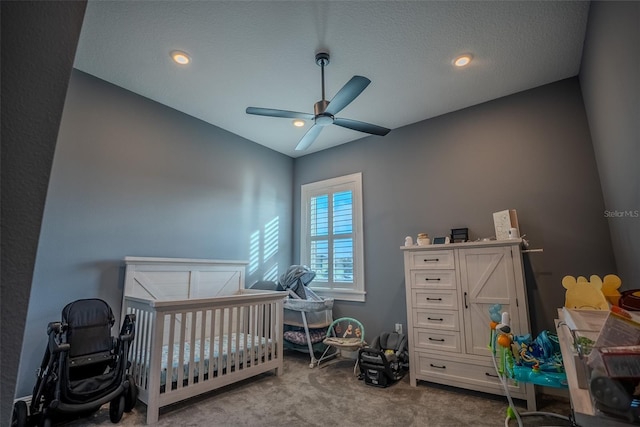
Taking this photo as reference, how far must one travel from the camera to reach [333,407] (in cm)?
258

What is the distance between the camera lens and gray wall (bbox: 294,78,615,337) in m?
2.88

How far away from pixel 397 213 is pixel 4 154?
152 inches

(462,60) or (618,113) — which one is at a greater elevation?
(462,60)

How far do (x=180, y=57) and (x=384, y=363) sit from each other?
349 cm

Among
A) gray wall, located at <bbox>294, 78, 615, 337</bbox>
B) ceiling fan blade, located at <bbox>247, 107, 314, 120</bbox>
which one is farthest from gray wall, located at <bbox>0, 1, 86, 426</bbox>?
gray wall, located at <bbox>294, 78, 615, 337</bbox>

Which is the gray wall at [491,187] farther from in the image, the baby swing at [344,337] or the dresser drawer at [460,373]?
the dresser drawer at [460,373]

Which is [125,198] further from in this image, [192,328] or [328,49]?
[328,49]

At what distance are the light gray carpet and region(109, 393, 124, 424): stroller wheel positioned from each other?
50 millimetres

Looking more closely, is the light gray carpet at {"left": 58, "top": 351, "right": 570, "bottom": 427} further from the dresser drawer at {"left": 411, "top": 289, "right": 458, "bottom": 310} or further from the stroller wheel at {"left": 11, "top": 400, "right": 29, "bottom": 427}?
the dresser drawer at {"left": 411, "top": 289, "right": 458, "bottom": 310}

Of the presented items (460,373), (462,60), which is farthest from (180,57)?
(460,373)

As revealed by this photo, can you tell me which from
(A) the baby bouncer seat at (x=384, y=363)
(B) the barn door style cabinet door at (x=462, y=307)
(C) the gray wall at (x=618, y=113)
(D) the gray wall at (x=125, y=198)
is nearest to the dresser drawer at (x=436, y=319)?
(B) the barn door style cabinet door at (x=462, y=307)

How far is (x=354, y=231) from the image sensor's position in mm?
4371

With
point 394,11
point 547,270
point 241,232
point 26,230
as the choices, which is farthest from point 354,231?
point 26,230

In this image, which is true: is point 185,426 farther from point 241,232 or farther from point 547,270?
point 547,270
